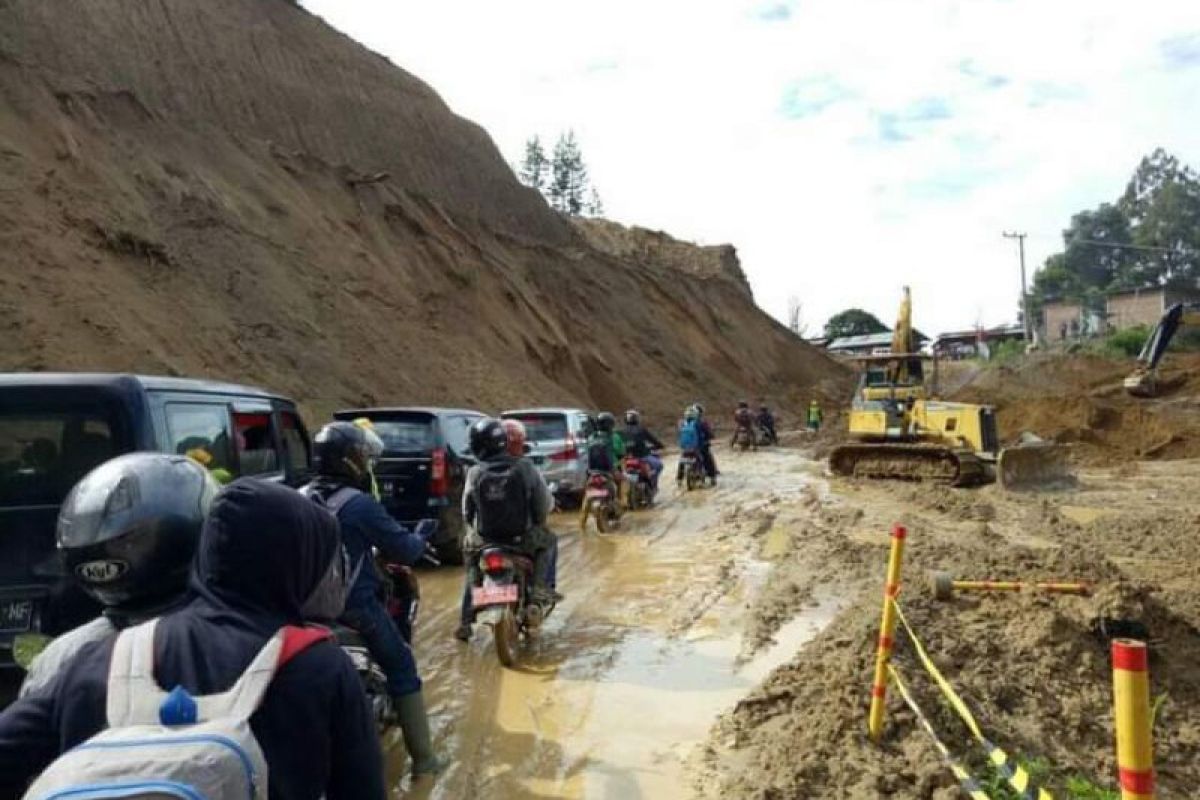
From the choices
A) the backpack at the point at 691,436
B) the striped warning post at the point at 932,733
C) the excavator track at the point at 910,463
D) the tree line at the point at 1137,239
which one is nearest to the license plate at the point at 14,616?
the striped warning post at the point at 932,733

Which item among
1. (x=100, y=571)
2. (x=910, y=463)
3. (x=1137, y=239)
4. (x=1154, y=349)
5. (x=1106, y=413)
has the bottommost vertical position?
(x=910, y=463)

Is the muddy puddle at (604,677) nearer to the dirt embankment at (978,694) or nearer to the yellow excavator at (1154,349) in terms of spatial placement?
the dirt embankment at (978,694)

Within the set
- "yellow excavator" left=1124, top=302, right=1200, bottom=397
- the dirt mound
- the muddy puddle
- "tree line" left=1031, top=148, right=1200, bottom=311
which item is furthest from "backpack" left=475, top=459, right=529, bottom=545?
"tree line" left=1031, top=148, right=1200, bottom=311

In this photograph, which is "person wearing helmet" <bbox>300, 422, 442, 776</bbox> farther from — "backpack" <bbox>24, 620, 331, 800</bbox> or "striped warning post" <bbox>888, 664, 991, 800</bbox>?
"backpack" <bbox>24, 620, 331, 800</bbox>

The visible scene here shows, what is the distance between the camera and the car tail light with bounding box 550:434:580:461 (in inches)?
590

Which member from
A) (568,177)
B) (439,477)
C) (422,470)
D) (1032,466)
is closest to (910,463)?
(1032,466)

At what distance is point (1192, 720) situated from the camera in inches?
210

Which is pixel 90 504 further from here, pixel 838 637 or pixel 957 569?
pixel 957 569

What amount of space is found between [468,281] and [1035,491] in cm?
1849

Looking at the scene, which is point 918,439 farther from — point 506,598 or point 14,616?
point 14,616

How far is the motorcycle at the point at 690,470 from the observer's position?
60.1 ft

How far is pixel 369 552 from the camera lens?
514cm

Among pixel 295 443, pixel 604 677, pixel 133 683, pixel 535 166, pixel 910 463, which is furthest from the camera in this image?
pixel 535 166

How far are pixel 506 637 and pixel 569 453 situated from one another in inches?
326
